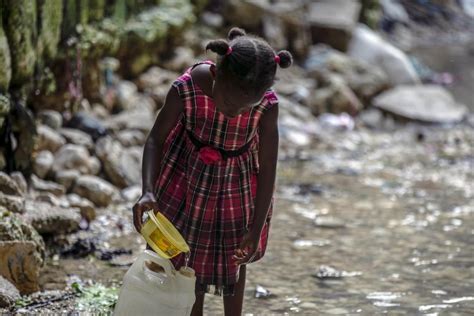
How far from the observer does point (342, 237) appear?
15.5 feet


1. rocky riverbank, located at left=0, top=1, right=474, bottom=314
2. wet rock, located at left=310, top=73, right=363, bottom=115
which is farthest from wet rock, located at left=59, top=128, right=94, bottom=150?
wet rock, located at left=310, top=73, right=363, bottom=115

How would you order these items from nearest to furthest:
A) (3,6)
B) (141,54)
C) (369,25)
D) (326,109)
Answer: (3,6)
(141,54)
(326,109)
(369,25)

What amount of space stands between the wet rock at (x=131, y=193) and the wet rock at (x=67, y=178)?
39 cm

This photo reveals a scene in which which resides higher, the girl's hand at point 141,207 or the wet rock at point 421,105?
the girl's hand at point 141,207

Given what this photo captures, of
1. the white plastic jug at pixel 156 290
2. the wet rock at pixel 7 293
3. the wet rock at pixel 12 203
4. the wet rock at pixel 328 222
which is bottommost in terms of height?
the wet rock at pixel 328 222

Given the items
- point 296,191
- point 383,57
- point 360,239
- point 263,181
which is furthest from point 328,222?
point 383,57

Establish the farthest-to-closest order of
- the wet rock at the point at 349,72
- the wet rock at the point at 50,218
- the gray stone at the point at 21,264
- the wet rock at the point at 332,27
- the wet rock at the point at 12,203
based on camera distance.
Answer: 1. the wet rock at the point at 332,27
2. the wet rock at the point at 349,72
3. the wet rock at the point at 50,218
4. the wet rock at the point at 12,203
5. the gray stone at the point at 21,264

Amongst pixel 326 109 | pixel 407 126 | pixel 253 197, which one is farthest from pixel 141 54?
pixel 253 197

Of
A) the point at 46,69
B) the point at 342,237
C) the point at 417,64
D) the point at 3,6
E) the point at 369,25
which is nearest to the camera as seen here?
the point at 3,6

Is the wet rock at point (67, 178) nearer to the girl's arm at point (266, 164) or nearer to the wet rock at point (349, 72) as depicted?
the girl's arm at point (266, 164)

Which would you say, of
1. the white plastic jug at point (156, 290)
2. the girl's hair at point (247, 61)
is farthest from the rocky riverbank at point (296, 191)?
the girl's hair at point (247, 61)

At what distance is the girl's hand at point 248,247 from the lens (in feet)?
8.50

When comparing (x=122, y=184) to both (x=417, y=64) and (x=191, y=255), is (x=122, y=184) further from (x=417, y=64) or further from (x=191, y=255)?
(x=417, y=64)

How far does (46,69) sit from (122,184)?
93 cm
